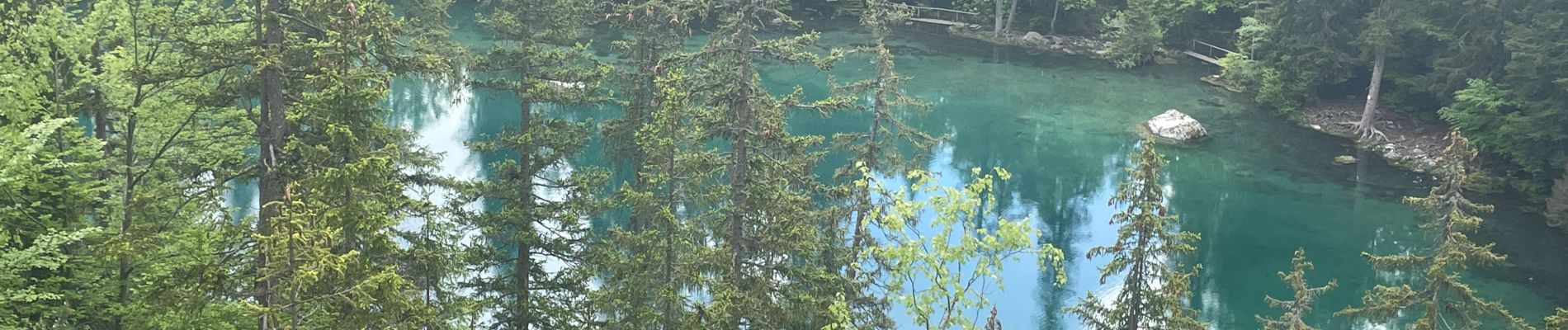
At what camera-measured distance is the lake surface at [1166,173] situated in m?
28.8

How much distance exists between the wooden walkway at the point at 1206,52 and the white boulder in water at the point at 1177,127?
12795 millimetres

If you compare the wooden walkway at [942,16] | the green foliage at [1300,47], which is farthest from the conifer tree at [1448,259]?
the wooden walkway at [942,16]

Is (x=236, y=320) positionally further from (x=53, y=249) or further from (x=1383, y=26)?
(x=1383, y=26)

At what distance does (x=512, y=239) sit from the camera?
1848cm

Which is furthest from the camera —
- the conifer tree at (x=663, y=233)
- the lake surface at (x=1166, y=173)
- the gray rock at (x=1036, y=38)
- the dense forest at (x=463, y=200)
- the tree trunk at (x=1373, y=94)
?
the gray rock at (x=1036, y=38)

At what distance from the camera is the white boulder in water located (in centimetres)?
4256

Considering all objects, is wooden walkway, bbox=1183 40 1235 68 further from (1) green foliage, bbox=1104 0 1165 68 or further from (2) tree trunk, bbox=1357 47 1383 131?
(2) tree trunk, bbox=1357 47 1383 131

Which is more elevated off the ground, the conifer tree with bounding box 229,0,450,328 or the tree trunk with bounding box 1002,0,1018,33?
the tree trunk with bounding box 1002,0,1018,33

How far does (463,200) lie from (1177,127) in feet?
101

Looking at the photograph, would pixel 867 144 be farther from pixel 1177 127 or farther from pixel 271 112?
pixel 1177 127

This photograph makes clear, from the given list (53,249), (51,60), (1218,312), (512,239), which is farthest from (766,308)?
(1218,312)

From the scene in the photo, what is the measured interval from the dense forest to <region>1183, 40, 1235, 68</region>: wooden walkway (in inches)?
1118

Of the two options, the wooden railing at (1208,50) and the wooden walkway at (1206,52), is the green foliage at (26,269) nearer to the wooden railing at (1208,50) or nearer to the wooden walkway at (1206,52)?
the wooden walkway at (1206,52)

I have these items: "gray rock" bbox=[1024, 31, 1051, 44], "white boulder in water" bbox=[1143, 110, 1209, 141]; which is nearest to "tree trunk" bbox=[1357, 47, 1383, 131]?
"white boulder in water" bbox=[1143, 110, 1209, 141]
